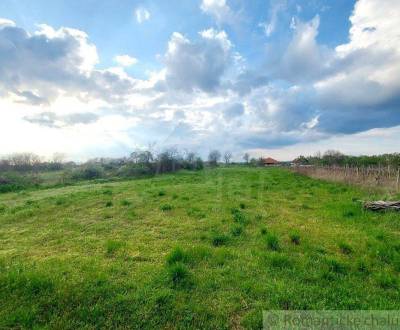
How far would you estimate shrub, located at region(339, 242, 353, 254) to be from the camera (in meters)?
5.24

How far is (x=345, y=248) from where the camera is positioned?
533cm

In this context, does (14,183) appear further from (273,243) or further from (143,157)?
(273,243)

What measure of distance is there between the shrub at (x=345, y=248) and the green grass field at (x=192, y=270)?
0.12 feet

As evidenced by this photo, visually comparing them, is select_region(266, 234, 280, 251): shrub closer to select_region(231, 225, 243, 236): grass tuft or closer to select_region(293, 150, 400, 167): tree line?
select_region(231, 225, 243, 236): grass tuft

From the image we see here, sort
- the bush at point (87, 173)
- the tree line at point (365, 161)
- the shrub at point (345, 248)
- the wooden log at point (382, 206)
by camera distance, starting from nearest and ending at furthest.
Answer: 1. the shrub at point (345, 248)
2. the wooden log at point (382, 206)
3. the tree line at point (365, 161)
4. the bush at point (87, 173)

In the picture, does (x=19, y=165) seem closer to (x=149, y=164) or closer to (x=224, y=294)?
(x=149, y=164)

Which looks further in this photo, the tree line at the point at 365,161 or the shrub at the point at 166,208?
the tree line at the point at 365,161

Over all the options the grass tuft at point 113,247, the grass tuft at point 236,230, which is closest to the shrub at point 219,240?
the grass tuft at point 236,230

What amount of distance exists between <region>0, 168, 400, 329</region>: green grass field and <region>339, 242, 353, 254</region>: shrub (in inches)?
1.5

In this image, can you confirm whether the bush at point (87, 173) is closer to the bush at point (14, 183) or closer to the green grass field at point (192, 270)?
the bush at point (14, 183)

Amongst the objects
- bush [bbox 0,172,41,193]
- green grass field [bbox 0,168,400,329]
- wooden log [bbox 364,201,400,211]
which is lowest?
bush [bbox 0,172,41,193]

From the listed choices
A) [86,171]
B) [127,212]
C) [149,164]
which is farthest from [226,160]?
[127,212]

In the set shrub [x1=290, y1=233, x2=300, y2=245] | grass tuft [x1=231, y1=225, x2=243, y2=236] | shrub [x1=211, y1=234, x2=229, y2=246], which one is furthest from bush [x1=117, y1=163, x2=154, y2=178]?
shrub [x1=290, y1=233, x2=300, y2=245]

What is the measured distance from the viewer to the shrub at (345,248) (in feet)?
17.2
